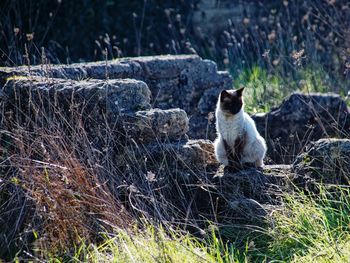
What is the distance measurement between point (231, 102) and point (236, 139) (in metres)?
0.35

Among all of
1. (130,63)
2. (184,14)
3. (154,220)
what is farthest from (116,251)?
(184,14)

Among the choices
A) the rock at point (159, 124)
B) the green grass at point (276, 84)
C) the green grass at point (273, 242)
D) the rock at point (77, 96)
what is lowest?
the green grass at point (276, 84)

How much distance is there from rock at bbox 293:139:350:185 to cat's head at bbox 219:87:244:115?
0.91m

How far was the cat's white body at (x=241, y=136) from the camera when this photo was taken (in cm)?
666

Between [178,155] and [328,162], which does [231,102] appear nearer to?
[178,155]

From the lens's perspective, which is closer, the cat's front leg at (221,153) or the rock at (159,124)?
the rock at (159,124)

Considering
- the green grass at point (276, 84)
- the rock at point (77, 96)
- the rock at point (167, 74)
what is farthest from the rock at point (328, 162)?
the green grass at point (276, 84)

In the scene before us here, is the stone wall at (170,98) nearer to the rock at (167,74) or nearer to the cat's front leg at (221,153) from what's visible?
the rock at (167,74)

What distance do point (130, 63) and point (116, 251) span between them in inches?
147

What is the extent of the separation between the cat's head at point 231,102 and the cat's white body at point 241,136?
44mm

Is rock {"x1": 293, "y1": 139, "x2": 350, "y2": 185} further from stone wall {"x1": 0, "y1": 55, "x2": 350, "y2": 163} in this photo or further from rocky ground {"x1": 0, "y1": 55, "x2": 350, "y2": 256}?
Answer: stone wall {"x1": 0, "y1": 55, "x2": 350, "y2": 163}

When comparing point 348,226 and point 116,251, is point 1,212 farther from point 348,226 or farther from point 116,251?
point 348,226

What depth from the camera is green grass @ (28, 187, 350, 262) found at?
4.86 m

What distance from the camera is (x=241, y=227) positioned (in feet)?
18.8
